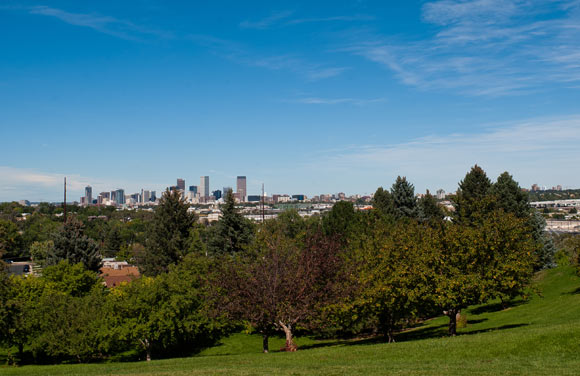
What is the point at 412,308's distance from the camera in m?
28.1

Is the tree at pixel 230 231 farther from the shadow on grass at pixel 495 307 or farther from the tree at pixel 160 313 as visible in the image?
the shadow on grass at pixel 495 307

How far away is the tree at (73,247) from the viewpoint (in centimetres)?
5566

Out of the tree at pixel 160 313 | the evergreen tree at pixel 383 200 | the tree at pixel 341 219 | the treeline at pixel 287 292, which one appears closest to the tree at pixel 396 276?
the treeline at pixel 287 292

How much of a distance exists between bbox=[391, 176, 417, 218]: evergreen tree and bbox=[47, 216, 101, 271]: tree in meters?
44.7

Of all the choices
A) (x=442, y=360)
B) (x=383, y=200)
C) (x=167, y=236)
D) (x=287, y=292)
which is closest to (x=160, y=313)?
(x=287, y=292)

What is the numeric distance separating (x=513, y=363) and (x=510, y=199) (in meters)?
47.5

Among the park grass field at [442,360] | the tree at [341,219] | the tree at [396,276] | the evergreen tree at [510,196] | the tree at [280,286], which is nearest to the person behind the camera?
the park grass field at [442,360]

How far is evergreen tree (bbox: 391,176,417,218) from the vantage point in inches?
3029

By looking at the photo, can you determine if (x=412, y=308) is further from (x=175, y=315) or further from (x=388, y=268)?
(x=175, y=315)

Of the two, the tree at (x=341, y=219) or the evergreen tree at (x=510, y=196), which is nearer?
the evergreen tree at (x=510, y=196)

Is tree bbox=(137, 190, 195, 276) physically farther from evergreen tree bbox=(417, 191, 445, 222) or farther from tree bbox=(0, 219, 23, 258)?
tree bbox=(0, 219, 23, 258)

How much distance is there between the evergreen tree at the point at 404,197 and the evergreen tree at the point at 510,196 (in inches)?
706

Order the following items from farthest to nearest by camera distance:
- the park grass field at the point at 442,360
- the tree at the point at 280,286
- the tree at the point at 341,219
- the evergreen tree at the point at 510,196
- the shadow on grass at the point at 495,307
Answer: the tree at the point at 341,219
the evergreen tree at the point at 510,196
the shadow on grass at the point at 495,307
the tree at the point at 280,286
the park grass field at the point at 442,360

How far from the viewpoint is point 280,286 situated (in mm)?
28375
